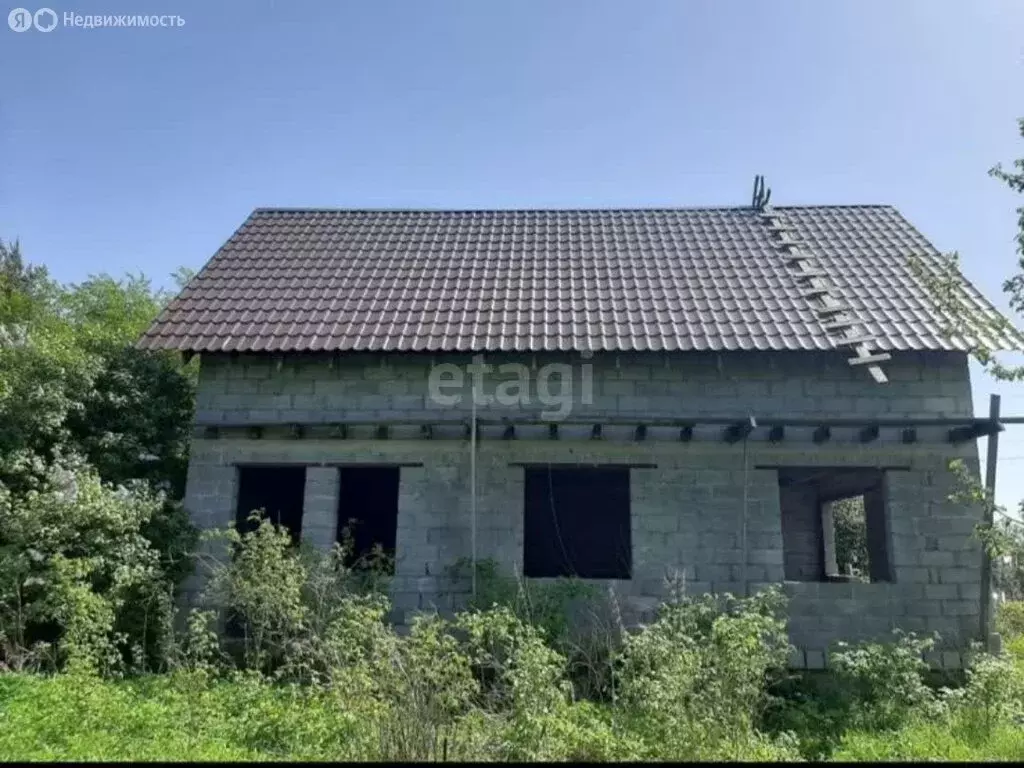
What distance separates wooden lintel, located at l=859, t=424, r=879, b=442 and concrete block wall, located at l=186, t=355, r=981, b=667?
0.35ft

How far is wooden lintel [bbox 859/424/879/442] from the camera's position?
8.62m

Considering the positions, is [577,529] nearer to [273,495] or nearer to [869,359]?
[273,495]

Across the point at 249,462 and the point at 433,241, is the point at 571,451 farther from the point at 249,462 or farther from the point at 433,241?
the point at 433,241

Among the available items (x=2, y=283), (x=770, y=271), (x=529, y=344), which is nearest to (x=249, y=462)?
(x=529, y=344)

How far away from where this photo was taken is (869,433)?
28.5 ft

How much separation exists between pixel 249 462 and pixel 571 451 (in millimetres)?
3882

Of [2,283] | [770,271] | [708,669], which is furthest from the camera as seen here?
[2,283]

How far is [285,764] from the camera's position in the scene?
503cm

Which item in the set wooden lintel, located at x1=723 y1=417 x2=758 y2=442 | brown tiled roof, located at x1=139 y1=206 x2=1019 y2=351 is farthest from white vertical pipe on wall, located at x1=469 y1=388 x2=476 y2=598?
wooden lintel, located at x1=723 y1=417 x2=758 y2=442

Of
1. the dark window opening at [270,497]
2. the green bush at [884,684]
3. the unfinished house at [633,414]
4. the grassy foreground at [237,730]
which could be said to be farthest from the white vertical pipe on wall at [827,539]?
the dark window opening at [270,497]

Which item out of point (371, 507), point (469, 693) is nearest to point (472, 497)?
point (469, 693)

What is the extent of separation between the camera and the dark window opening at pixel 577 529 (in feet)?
42.1

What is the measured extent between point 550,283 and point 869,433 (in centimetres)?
451

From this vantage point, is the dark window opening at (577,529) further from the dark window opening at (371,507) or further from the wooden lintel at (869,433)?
the wooden lintel at (869,433)
